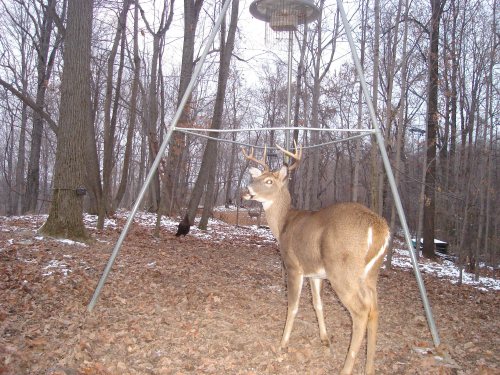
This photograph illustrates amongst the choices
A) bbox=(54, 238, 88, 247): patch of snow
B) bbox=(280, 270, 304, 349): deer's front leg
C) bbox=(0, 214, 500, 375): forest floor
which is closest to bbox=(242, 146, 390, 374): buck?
bbox=(280, 270, 304, 349): deer's front leg

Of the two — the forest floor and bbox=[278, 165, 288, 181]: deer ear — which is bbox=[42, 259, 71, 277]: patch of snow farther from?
bbox=[278, 165, 288, 181]: deer ear

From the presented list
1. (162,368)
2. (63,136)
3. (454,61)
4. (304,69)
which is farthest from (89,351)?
(304,69)

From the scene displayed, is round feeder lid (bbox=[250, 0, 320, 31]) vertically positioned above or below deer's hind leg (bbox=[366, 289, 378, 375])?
above

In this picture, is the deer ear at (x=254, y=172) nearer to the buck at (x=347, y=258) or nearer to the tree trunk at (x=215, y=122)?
the buck at (x=347, y=258)

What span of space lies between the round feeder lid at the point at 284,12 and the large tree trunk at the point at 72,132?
435cm

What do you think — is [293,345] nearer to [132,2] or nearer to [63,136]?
[63,136]

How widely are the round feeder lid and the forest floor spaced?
14.0 feet

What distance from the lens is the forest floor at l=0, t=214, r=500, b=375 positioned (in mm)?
4008

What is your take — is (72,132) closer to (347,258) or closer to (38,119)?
(347,258)

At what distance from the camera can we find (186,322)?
16.5 ft

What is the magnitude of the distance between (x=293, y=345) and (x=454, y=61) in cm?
1093

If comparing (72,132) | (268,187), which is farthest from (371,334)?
(72,132)

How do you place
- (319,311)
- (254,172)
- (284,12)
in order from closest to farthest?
(319,311) < (254,172) < (284,12)

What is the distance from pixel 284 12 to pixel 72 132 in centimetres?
505
